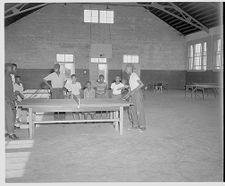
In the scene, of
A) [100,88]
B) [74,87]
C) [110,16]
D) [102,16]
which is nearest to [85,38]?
[102,16]

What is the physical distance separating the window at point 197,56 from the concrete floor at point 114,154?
1143 cm

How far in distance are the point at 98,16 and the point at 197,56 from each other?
727cm

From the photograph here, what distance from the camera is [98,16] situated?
17.7 m

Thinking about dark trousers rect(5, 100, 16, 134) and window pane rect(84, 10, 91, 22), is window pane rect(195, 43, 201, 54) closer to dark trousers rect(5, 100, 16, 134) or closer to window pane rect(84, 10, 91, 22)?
window pane rect(84, 10, 91, 22)

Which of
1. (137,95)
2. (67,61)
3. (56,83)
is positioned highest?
(67,61)

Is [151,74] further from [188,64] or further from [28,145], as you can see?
[28,145]

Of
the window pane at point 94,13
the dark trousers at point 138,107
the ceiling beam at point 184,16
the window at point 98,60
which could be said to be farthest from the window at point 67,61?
the dark trousers at point 138,107

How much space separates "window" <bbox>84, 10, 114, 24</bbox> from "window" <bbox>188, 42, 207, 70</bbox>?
19.7 ft

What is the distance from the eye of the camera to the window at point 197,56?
16766mm

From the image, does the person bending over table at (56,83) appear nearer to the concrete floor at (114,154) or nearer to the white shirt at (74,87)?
the white shirt at (74,87)

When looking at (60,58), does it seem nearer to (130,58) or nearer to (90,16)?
(90,16)

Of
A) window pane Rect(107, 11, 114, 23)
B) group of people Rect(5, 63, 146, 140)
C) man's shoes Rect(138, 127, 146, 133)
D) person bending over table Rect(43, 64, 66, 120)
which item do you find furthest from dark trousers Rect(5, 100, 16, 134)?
window pane Rect(107, 11, 114, 23)

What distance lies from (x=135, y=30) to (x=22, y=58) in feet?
25.9

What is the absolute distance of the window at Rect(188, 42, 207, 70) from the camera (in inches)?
660
